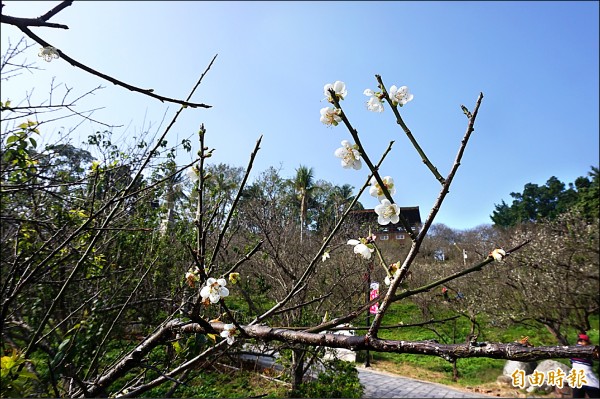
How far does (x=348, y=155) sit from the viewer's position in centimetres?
123

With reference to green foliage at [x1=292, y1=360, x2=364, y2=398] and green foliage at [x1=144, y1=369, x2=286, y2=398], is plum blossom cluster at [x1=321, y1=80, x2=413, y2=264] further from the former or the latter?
green foliage at [x1=144, y1=369, x2=286, y2=398]

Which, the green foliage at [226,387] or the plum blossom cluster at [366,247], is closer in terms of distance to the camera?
the plum blossom cluster at [366,247]

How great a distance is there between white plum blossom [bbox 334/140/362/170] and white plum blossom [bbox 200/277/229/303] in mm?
564

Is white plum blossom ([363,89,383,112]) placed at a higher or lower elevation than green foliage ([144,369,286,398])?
higher

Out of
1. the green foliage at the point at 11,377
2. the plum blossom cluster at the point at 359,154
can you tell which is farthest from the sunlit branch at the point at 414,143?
the green foliage at the point at 11,377

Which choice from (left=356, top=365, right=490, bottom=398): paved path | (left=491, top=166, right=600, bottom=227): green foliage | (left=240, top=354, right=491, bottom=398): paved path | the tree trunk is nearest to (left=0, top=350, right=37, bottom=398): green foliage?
the tree trunk

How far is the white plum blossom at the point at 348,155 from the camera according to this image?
123 cm

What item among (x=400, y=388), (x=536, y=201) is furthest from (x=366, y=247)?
(x=536, y=201)

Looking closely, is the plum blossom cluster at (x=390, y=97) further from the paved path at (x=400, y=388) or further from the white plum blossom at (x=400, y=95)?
the paved path at (x=400, y=388)

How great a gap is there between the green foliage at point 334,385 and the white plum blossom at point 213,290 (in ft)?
15.9

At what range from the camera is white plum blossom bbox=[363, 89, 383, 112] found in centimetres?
125

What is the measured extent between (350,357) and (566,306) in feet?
17.4

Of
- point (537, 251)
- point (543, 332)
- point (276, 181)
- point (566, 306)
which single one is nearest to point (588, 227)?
point (537, 251)

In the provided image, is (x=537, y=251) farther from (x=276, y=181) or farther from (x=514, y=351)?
(x=514, y=351)
